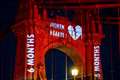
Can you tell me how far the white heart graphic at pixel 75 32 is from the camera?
23453 mm

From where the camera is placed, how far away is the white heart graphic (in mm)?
23453

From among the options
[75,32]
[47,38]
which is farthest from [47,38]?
[75,32]

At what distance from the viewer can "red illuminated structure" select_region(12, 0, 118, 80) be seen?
20734 mm

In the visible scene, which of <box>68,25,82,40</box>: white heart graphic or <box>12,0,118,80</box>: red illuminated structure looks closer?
<box>12,0,118,80</box>: red illuminated structure

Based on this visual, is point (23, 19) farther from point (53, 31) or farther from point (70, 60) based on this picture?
point (70, 60)

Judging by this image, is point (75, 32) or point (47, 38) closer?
point (47, 38)

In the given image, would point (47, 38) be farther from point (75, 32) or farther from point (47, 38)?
point (75, 32)

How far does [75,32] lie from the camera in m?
23.8

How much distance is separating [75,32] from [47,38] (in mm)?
2373

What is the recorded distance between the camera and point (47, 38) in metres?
21.9

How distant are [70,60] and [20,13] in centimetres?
451

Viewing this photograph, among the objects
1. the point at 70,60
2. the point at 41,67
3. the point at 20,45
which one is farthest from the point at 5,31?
the point at 70,60

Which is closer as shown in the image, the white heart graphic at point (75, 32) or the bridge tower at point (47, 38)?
the bridge tower at point (47, 38)

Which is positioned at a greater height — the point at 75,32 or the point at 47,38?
the point at 75,32
